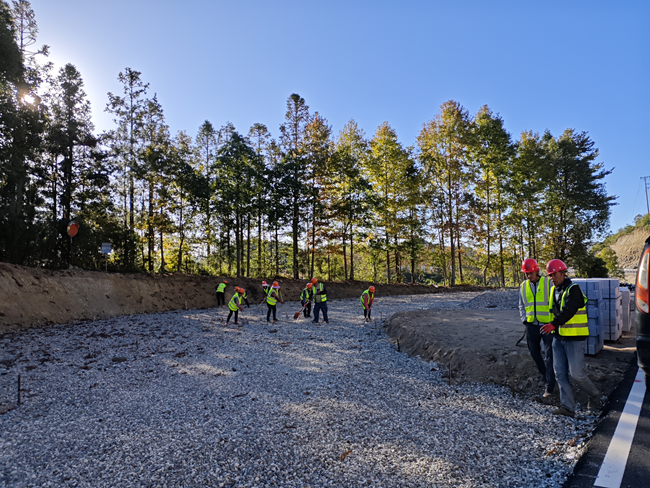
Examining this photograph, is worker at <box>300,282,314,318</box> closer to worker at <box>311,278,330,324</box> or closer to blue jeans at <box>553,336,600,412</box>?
worker at <box>311,278,330,324</box>

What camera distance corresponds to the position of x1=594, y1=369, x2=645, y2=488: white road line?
3.19m

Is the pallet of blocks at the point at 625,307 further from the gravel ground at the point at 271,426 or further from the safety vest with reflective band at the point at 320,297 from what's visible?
the safety vest with reflective band at the point at 320,297

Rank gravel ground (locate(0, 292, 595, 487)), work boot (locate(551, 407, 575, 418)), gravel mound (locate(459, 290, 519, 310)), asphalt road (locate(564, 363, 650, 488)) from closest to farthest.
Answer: asphalt road (locate(564, 363, 650, 488)) < gravel ground (locate(0, 292, 595, 487)) < work boot (locate(551, 407, 575, 418)) < gravel mound (locate(459, 290, 519, 310))

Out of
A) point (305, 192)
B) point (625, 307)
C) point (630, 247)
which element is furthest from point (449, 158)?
point (630, 247)

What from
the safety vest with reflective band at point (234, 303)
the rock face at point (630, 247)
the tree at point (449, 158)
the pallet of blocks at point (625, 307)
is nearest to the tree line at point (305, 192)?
the tree at point (449, 158)

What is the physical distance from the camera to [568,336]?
4.77m

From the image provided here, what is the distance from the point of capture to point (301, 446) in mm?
4215

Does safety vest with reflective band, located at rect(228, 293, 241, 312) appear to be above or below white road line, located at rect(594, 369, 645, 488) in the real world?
above

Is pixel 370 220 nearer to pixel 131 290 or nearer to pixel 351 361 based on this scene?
pixel 131 290

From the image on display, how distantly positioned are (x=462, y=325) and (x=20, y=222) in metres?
21.1

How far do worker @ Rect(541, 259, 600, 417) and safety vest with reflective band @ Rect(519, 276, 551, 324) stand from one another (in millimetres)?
318

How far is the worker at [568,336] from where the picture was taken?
471 cm

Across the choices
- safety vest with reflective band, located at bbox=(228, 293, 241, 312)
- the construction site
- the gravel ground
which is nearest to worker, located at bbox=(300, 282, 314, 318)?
safety vest with reflective band, located at bbox=(228, 293, 241, 312)

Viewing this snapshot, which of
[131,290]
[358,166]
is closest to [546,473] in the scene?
[131,290]
